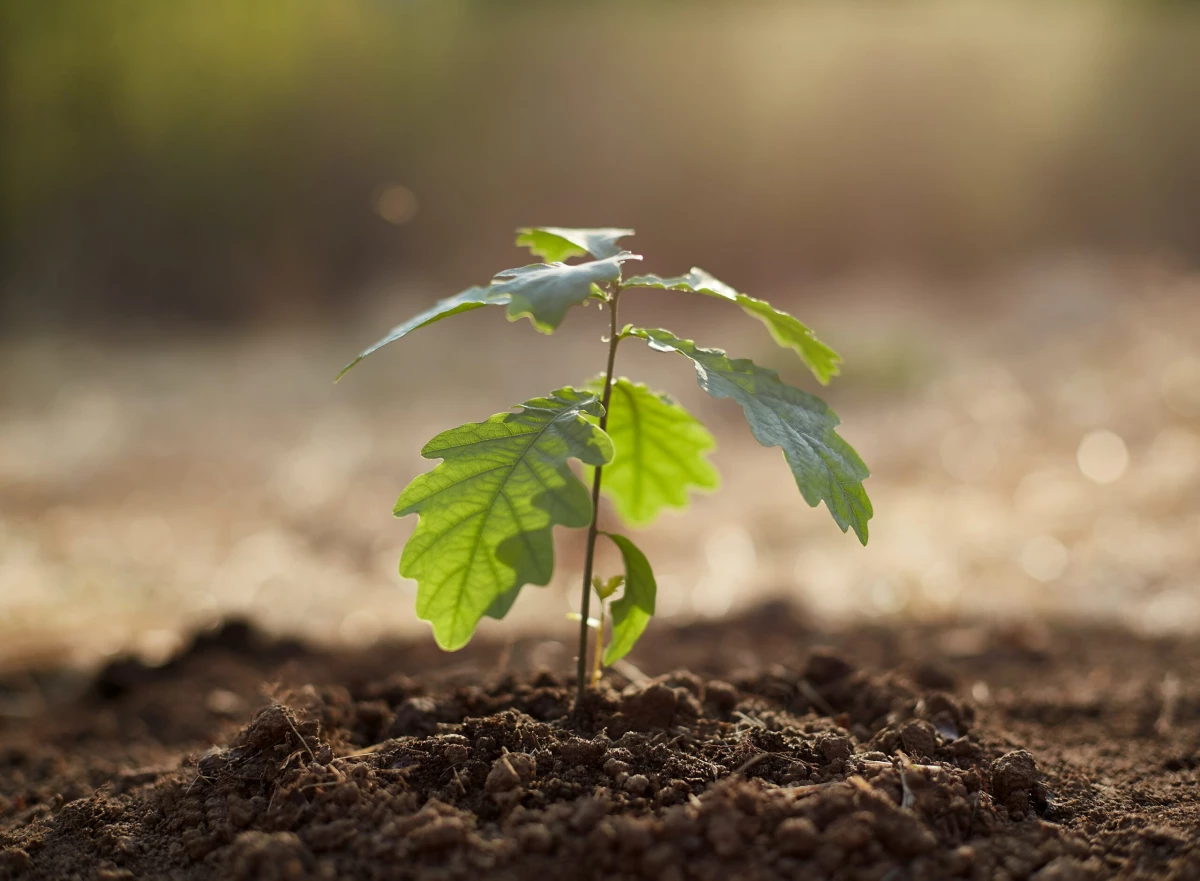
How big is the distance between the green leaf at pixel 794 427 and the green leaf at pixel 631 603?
28cm

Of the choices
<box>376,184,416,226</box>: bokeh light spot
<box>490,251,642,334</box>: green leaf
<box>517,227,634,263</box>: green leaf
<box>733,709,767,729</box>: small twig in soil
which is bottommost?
<box>733,709,767,729</box>: small twig in soil

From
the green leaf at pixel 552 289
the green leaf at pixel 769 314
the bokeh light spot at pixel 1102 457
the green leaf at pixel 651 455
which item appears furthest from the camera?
the bokeh light spot at pixel 1102 457

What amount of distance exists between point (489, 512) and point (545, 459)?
0.10 m

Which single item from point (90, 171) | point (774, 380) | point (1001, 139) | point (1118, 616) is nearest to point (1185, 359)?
point (1001, 139)

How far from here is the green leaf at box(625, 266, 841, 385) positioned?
4.10ft

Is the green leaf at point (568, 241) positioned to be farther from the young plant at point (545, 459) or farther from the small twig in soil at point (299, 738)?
the small twig in soil at point (299, 738)

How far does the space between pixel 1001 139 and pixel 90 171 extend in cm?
635

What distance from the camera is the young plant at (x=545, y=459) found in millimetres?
1131

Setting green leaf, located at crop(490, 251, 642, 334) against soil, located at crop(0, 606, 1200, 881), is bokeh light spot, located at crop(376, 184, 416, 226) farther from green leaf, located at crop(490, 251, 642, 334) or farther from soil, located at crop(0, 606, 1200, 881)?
green leaf, located at crop(490, 251, 642, 334)

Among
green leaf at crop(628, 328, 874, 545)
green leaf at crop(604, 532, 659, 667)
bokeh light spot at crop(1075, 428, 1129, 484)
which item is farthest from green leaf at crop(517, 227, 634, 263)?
bokeh light spot at crop(1075, 428, 1129, 484)

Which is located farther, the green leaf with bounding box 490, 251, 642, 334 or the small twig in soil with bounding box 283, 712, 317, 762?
the small twig in soil with bounding box 283, 712, 317, 762

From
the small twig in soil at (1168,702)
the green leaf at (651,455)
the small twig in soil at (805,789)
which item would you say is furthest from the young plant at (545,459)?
the small twig in soil at (1168,702)

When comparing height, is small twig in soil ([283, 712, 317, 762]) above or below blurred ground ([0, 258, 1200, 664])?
below

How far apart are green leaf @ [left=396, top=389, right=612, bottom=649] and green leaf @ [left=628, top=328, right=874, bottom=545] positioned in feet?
0.57
